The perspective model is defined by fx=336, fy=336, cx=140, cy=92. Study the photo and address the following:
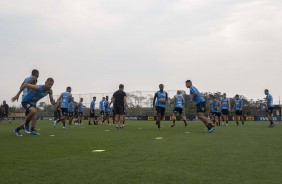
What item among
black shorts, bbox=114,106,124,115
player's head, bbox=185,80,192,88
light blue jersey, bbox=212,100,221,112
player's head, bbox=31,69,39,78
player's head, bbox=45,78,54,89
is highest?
player's head, bbox=31,69,39,78

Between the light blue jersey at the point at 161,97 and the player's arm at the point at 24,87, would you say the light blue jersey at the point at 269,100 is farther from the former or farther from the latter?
the player's arm at the point at 24,87

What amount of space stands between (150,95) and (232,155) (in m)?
40.1

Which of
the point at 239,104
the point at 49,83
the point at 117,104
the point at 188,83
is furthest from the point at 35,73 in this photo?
the point at 239,104

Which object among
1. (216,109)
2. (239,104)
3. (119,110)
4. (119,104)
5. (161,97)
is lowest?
(119,110)

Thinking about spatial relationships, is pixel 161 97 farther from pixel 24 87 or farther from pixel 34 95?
pixel 24 87

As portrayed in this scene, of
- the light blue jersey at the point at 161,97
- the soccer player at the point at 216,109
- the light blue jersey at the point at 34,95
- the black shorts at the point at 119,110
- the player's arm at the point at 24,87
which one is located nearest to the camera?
the player's arm at the point at 24,87

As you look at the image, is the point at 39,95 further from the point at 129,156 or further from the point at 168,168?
the point at 168,168

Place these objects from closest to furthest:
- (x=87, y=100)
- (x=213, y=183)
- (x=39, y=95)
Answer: (x=213, y=183) → (x=39, y=95) → (x=87, y=100)

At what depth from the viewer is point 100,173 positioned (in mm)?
4391

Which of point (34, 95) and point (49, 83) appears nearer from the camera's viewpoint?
point (49, 83)

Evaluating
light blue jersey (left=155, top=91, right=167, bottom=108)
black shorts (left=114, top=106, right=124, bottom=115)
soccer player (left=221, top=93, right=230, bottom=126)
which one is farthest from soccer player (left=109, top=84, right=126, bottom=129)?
soccer player (left=221, top=93, right=230, bottom=126)

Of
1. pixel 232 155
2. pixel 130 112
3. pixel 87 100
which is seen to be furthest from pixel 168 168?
pixel 87 100

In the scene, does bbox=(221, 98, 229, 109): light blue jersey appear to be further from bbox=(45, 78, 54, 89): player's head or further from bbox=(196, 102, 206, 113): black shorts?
bbox=(45, 78, 54, 89): player's head

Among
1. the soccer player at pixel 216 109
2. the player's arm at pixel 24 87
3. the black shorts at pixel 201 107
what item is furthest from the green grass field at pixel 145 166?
the soccer player at pixel 216 109
